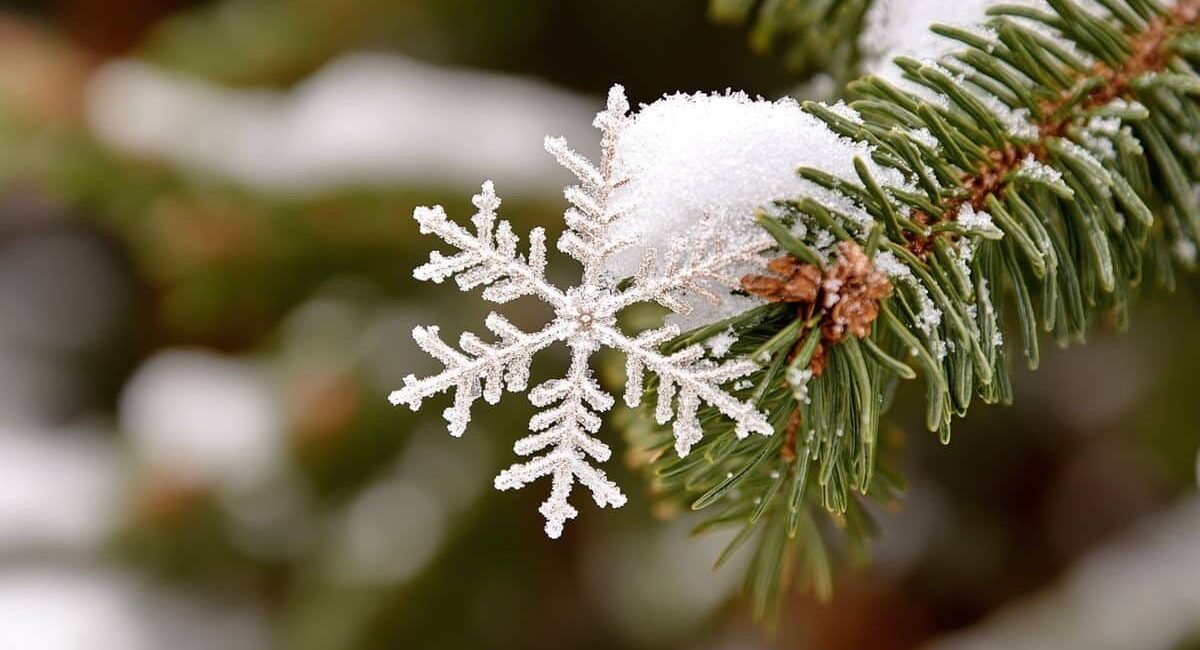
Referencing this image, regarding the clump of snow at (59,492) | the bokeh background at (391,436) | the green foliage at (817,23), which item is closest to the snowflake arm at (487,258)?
the green foliage at (817,23)

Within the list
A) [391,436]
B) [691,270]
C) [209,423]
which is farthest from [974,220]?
[209,423]

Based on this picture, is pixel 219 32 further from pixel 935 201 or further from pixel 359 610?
pixel 935 201

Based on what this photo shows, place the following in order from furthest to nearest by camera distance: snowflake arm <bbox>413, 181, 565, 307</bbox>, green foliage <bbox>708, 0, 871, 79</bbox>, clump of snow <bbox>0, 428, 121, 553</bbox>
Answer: clump of snow <bbox>0, 428, 121, 553</bbox> < green foliage <bbox>708, 0, 871, 79</bbox> < snowflake arm <bbox>413, 181, 565, 307</bbox>

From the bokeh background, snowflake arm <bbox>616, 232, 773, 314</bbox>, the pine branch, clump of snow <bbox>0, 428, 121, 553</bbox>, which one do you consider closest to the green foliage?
the pine branch

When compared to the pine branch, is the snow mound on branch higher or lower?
higher

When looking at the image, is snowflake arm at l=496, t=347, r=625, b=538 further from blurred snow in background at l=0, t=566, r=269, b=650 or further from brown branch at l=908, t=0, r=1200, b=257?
blurred snow in background at l=0, t=566, r=269, b=650

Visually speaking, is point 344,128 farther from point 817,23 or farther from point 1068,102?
point 1068,102
